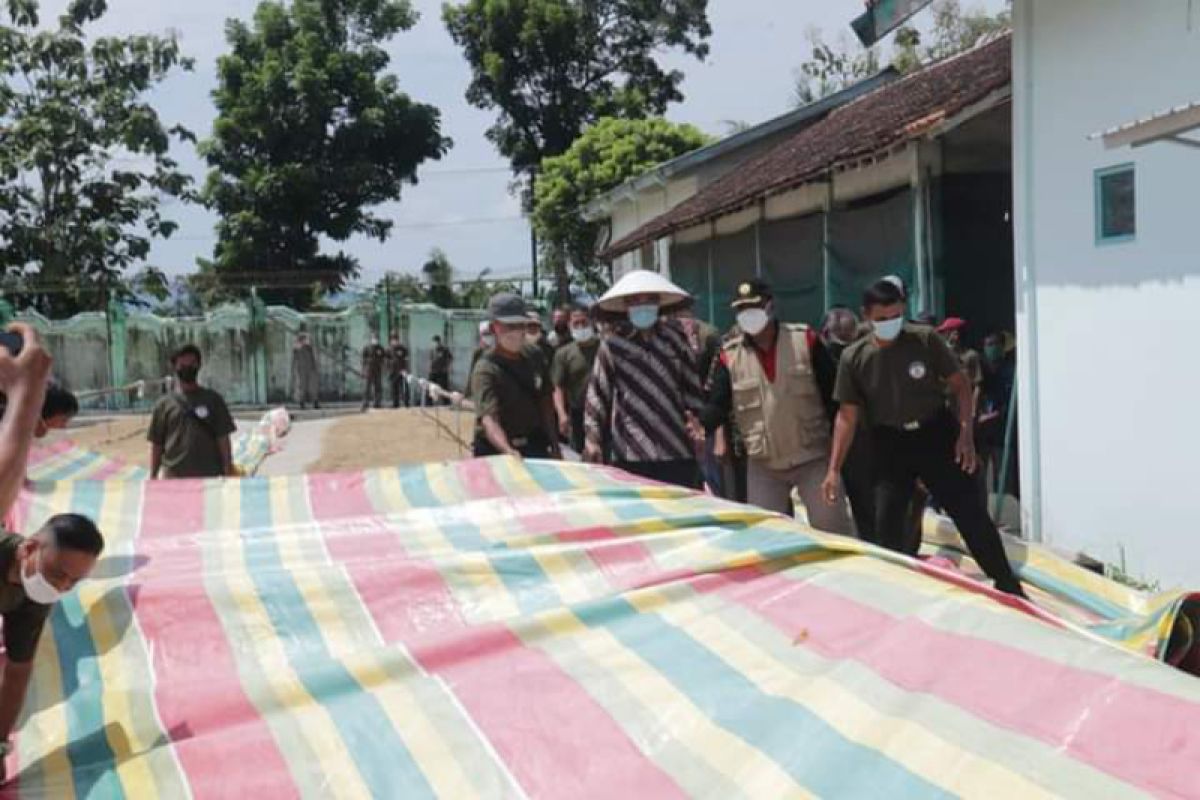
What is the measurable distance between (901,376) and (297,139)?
30304 mm

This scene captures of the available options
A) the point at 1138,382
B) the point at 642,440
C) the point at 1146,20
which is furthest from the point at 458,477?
the point at 1146,20

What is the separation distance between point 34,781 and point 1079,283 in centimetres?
688

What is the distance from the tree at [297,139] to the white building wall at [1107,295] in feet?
87.1

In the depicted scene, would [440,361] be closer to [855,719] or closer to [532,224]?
[532,224]

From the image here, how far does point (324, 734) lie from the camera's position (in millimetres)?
3000

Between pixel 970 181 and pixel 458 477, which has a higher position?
pixel 970 181

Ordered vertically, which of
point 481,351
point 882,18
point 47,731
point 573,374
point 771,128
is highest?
point 771,128

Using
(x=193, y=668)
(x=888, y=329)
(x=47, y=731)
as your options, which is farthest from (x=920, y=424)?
(x=47, y=731)

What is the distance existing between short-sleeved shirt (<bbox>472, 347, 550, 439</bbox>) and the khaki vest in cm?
115

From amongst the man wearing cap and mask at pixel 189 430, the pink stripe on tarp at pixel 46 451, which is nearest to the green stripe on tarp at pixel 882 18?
the man wearing cap and mask at pixel 189 430

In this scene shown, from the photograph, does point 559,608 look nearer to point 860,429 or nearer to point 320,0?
point 860,429

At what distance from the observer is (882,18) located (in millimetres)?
9820

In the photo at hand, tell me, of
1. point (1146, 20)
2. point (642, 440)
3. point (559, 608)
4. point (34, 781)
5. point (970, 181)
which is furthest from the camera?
point (970, 181)

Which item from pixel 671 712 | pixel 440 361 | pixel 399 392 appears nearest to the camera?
pixel 671 712
